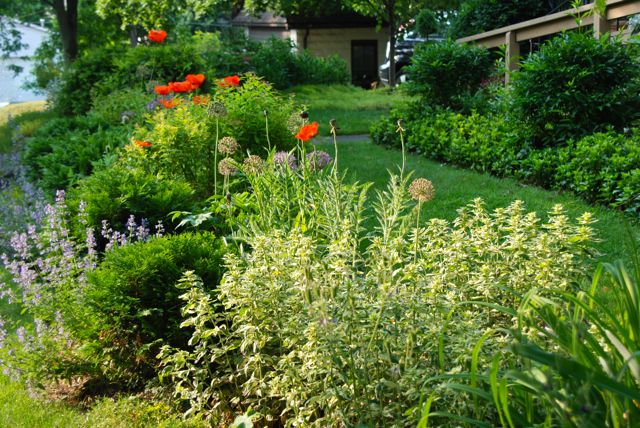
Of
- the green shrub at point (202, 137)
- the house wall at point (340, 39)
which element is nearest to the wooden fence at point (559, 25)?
the green shrub at point (202, 137)

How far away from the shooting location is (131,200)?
5547 millimetres

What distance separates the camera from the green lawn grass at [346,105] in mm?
13883

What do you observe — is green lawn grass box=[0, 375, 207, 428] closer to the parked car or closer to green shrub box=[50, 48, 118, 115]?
green shrub box=[50, 48, 118, 115]

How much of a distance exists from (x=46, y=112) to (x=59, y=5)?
19.9ft

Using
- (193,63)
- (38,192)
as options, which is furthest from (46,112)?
(38,192)

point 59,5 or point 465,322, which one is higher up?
point 59,5

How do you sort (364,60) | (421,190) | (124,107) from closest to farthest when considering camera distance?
(421,190), (124,107), (364,60)

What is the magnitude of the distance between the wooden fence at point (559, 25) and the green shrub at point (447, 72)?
487 mm

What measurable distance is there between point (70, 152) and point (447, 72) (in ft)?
19.4

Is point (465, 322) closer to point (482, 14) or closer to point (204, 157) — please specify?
point (204, 157)

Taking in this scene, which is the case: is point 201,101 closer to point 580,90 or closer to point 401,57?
point 580,90

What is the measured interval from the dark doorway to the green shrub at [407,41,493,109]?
2168cm

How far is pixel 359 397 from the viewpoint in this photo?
2.65 metres

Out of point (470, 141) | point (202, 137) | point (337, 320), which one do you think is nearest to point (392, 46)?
point (470, 141)
